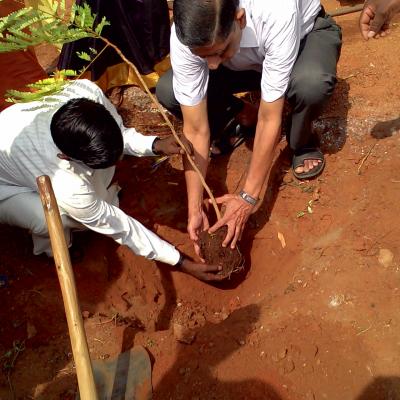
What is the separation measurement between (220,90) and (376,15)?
1.20 m

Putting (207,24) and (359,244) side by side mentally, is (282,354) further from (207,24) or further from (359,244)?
(207,24)

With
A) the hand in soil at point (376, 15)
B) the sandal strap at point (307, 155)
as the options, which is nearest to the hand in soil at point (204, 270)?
the sandal strap at point (307, 155)

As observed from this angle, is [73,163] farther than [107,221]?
No

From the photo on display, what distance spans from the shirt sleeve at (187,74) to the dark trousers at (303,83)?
43 cm

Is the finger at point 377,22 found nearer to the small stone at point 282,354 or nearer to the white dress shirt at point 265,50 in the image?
the white dress shirt at point 265,50

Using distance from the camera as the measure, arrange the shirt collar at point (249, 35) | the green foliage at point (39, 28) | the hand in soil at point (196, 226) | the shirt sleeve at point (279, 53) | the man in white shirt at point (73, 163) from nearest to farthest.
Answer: the green foliage at point (39, 28), the man in white shirt at point (73, 163), the shirt sleeve at point (279, 53), the shirt collar at point (249, 35), the hand in soil at point (196, 226)

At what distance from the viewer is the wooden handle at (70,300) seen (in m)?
1.77

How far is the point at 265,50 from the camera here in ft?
8.52

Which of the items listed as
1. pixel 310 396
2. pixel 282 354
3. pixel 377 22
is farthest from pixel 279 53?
pixel 310 396

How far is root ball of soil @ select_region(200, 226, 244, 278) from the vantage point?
2770 millimetres

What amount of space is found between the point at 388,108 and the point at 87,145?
2335 millimetres

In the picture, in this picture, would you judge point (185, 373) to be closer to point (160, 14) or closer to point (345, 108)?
point (345, 108)

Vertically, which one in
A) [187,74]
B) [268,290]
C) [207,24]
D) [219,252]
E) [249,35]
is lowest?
[268,290]

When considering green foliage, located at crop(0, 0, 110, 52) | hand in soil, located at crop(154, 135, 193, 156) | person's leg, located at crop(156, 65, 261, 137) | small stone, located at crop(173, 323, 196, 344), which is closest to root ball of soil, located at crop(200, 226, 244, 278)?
small stone, located at crop(173, 323, 196, 344)
